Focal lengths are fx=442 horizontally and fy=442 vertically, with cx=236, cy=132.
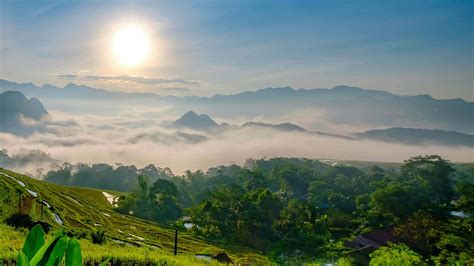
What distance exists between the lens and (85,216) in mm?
42031

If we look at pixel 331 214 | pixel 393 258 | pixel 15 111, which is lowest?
pixel 393 258

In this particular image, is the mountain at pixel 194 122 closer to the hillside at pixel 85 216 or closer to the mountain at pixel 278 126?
the mountain at pixel 278 126

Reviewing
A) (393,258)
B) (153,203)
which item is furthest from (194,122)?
(393,258)

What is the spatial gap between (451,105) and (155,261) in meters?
168

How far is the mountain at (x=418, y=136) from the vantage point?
5187 inches

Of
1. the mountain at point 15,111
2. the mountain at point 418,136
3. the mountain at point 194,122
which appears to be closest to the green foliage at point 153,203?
the mountain at point 418,136

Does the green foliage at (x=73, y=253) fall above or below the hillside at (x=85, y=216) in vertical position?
above

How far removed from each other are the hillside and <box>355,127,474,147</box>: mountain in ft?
368

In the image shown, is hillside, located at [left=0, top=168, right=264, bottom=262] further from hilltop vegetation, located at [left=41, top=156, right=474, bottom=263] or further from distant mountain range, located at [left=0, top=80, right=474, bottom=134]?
distant mountain range, located at [left=0, top=80, right=474, bottom=134]

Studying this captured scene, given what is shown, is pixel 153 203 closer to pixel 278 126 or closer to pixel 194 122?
pixel 278 126

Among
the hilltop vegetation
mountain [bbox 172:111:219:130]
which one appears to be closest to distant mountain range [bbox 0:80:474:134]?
mountain [bbox 172:111:219:130]

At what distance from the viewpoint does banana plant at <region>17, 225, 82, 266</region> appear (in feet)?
3.35

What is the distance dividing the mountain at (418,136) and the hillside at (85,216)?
368 feet

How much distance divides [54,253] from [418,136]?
15878 centimetres
